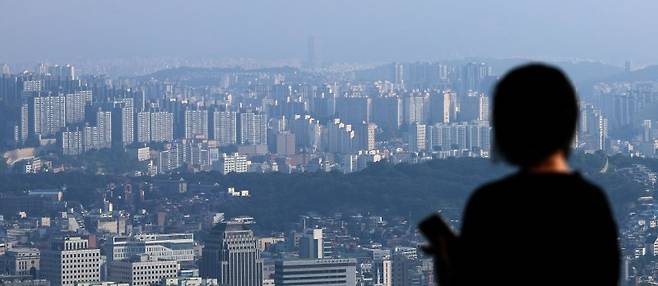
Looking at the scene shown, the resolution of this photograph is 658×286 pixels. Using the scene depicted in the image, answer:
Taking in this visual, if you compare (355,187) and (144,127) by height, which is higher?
(144,127)

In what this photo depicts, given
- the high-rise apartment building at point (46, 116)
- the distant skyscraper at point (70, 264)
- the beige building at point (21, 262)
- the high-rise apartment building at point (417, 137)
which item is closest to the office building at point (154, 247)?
the distant skyscraper at point (70, 264)

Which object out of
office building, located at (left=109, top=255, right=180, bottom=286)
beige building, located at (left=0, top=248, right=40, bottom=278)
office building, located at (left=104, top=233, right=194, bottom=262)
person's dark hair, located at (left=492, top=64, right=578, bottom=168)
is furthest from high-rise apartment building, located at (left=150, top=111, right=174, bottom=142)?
person's dark hair, located at (left=492, top=64, right=578, bottom=168)

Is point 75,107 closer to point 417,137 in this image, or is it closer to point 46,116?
point 46,116

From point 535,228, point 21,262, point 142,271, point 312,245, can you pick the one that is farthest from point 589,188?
point 312,245

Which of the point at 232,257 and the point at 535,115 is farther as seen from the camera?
the point at 232,257

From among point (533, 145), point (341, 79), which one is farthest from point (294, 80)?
point (533, 145)

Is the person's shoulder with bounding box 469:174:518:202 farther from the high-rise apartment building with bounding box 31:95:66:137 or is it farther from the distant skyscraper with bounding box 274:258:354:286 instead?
the high-rise apartment building with bounding box 31:95:66:137

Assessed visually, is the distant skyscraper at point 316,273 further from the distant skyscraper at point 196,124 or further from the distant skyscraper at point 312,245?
the distant skyscraper at point 196,124
